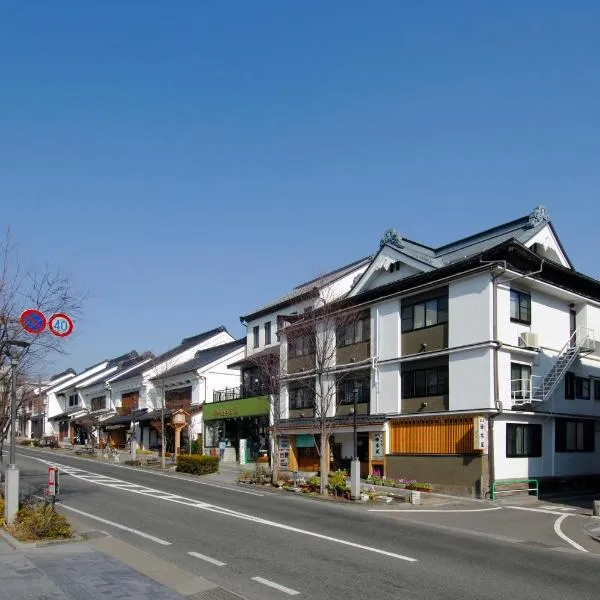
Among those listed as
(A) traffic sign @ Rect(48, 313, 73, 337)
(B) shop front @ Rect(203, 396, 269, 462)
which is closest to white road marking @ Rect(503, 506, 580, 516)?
(A) traffic sign @ Rect(48, 313, 73, 337)

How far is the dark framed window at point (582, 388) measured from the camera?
3078 cm

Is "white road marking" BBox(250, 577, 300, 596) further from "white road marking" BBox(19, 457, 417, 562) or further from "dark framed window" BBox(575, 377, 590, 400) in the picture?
"dark framed window" BBox(575, 377, 590, 400)

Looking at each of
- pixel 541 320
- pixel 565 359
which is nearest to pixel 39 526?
pixel 541 320

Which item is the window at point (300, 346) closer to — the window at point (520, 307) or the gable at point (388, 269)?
the gable at point (388, 269)

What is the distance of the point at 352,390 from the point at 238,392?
16.7 m

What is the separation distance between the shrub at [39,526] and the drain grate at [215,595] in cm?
445

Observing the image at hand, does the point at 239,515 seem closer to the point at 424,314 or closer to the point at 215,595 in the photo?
the point at 215,595

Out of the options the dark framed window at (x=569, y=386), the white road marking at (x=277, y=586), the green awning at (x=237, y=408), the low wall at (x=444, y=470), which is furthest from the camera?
the green awning at (x=237, y=408)

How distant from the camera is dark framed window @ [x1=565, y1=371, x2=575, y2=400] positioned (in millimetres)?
30031

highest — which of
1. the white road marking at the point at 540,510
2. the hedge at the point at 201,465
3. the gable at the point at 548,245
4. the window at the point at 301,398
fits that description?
the gable at the point at 548,245

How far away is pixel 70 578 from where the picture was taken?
9.40 m

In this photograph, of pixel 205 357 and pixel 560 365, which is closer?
pixel 560 365

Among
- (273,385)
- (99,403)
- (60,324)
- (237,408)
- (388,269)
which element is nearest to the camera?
(60,324)

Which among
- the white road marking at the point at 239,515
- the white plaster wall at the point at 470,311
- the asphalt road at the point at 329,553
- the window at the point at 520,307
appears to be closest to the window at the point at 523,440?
the white plaster wall at the point at 470,311
